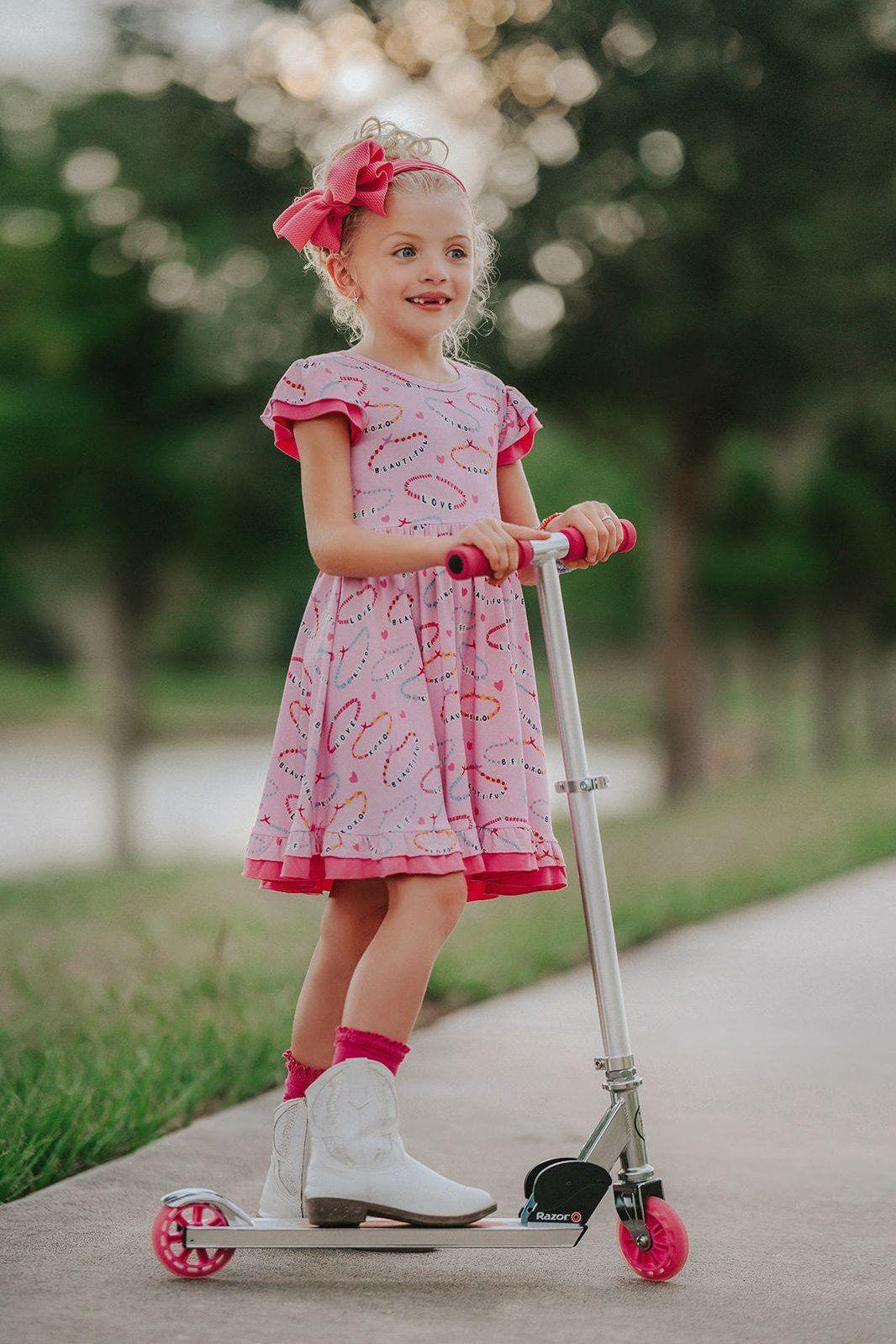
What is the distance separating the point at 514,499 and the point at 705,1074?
69.9 inches

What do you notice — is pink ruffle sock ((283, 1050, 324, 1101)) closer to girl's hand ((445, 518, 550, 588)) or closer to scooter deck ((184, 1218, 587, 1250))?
scooter deck ((184, 1218, 587, 1250))

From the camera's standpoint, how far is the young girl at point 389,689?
262 centimetres

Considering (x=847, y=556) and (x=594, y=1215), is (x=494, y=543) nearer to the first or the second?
(x=594, y=1215)

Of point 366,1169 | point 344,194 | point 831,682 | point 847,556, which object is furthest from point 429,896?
point 831,682

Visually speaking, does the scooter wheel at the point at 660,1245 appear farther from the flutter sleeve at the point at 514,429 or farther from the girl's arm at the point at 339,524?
the flutter sleeve at the point at 514,429

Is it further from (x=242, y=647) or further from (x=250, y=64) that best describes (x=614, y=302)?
(x=242, y=647)

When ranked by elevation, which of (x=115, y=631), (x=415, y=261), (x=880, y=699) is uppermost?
(x=880, y=699)

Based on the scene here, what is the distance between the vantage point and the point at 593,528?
274 centimetres

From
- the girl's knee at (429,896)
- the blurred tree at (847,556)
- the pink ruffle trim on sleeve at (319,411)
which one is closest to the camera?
the girl's knee at (429,896)

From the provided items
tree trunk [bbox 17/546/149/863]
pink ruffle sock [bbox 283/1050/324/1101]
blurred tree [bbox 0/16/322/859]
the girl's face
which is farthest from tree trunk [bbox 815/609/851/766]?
pink ruffle sock [bbox 283/1050/324/1101]

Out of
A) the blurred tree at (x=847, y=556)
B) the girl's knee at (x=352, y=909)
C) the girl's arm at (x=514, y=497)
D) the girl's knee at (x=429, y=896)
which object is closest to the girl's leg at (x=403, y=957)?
the girl's knee at (x=429, y=896)

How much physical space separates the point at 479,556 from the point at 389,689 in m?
0.29

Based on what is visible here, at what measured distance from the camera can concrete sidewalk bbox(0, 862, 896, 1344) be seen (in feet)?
7.91

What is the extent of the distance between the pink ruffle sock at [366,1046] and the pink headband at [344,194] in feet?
4.30
